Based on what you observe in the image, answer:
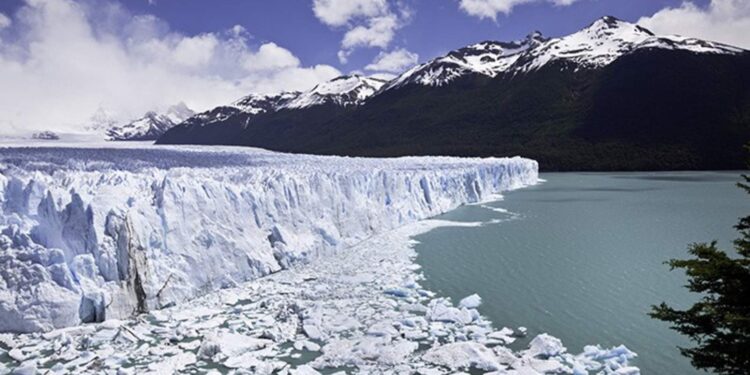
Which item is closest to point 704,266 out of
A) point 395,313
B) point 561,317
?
point 561,317

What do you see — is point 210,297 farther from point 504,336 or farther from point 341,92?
point 341,92

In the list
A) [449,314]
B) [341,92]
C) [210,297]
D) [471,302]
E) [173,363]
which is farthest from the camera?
[341,92]

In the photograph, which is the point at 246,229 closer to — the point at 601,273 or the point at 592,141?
the point at 601,273

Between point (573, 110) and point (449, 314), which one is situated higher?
point (573, 110)

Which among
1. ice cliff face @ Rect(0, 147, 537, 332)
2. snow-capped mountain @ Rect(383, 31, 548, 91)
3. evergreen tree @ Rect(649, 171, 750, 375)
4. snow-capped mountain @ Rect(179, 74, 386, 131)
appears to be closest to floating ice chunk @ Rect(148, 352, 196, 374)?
ice cliff face @ Rect(0, 147, 537, 332)

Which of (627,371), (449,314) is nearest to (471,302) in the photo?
(449,314)

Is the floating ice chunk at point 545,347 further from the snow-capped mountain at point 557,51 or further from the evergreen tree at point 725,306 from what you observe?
the snow-capped mountain at point 557,51

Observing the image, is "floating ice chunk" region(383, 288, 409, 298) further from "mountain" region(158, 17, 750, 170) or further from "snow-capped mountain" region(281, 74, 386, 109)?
"snow-capped mountain" region(281, 74, 386, 109)
